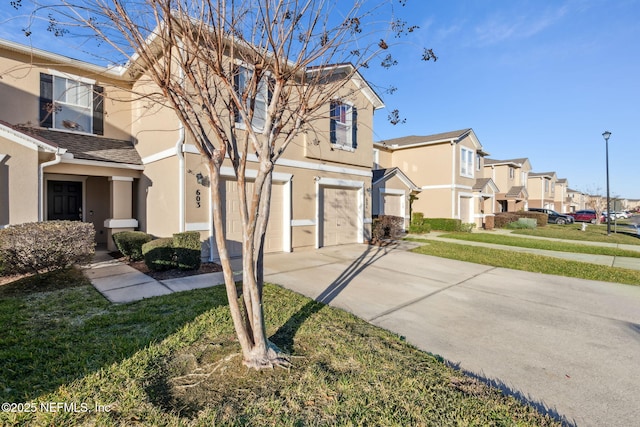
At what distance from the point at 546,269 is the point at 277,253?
792cm

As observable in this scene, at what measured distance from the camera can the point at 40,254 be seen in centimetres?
587

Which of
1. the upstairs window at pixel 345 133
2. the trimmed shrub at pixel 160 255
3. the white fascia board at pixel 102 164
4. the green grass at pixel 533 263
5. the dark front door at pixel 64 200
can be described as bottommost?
the green grass at pixel 533 263

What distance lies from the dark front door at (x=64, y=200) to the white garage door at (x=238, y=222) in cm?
590

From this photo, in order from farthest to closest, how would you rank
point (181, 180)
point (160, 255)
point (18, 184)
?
point (181, 180) → point (18, 184) → point (160, 255)

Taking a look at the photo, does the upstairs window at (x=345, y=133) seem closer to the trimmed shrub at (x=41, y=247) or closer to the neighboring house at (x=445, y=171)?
the trimmed shrub at (x=41, y=247)

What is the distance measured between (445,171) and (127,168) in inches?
719

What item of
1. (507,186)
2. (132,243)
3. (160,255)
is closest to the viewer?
(160,255)

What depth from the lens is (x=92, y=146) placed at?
9.65m

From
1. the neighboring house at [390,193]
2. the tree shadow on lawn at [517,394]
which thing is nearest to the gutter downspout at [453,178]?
the neighboring house at [390,193]

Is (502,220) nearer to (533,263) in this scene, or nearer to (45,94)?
(533,263)

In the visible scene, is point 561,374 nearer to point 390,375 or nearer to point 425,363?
point 425,363

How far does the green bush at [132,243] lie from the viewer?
8098 millimetres

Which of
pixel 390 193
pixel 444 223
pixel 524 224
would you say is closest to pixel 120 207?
pixel 390 193

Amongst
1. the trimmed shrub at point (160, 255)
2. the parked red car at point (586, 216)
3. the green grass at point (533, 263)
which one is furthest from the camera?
the parked red car at point (586, 216)
